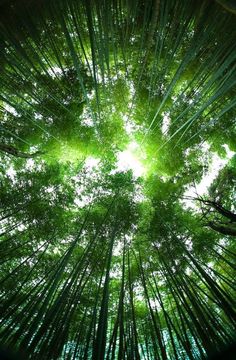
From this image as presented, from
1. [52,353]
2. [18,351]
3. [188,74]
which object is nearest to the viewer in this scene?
[18,351]

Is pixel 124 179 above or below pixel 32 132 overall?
above

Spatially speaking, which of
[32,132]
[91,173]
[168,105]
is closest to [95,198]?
[91,173]

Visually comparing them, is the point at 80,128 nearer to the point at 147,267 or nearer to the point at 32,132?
the point at 32,132

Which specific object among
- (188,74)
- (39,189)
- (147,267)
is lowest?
(147,267)

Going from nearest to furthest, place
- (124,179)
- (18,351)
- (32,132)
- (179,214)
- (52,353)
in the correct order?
(18,351)
(52,353)
(179,214)
(32,132)
(124,179)

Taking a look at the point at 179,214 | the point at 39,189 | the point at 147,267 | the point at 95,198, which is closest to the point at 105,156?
the point at 95,198

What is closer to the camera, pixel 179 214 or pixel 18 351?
pixel 18 351

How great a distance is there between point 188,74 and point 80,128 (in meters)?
2.77

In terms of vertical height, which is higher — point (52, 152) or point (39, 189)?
point (52, 152)

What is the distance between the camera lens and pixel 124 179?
6703 mm

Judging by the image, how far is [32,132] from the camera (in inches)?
235

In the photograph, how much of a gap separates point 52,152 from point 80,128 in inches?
36.6

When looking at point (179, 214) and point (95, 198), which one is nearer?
point (179, 214)

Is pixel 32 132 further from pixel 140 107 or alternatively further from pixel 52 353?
pixel 52 353
